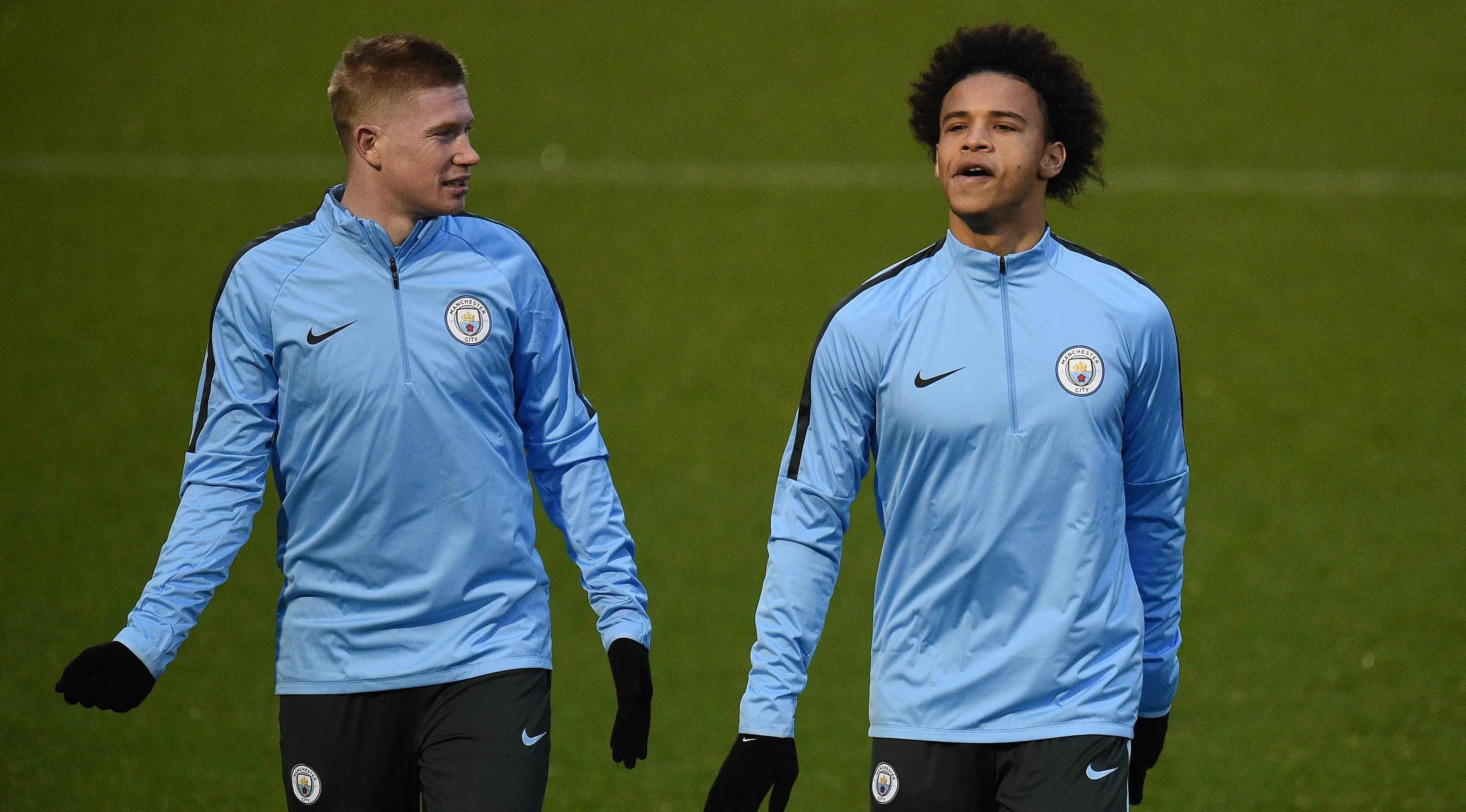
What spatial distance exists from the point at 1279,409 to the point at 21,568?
931 centimetres

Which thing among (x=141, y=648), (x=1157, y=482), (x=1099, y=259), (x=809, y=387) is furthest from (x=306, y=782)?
(x=1099, y=259)

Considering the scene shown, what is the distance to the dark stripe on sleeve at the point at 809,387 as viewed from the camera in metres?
4.64

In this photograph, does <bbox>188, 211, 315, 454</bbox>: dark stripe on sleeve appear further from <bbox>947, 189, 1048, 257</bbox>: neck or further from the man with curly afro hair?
<bbox>947, 189, 1048, 257</bbox>: neck

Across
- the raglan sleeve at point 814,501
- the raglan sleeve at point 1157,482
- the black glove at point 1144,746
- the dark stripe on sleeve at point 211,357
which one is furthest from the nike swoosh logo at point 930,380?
the dark stripe on sleeve at point 211,357

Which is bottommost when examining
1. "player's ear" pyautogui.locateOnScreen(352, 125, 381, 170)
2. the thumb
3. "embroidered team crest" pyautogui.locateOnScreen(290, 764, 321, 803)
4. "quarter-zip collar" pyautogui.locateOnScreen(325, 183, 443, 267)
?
"embroidered team crest" pyautogui.locateOnScreen(290, 764, 321, 803)

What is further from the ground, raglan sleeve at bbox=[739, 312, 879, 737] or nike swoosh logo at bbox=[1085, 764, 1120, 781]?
raglan sleeve at bbox=[739, 312, 879, 737]

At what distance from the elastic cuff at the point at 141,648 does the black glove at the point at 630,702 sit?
3.65ft

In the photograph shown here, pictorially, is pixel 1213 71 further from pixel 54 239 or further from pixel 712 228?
pixel 54 239

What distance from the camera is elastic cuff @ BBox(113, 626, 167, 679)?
15.4 ft

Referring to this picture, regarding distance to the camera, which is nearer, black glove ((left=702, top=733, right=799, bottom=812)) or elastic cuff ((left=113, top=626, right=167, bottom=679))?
black glove ((left=702, top=733, right=799, bottom=812))

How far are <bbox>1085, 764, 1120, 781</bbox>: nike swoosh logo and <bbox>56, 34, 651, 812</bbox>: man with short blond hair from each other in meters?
1.11

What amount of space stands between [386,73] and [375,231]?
429mm

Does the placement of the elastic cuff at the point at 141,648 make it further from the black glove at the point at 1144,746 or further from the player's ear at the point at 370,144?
the black glove at the point at 1144,746

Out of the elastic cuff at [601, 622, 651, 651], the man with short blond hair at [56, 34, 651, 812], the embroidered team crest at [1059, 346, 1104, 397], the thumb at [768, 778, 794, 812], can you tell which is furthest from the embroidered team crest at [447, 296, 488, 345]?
the embroidered team crest at [1059, 346, 1104, 397]
